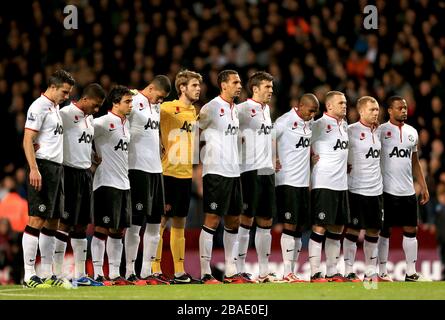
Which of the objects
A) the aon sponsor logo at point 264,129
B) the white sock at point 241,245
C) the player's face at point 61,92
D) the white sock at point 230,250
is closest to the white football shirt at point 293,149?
the aon sponsor logo at point 264,129

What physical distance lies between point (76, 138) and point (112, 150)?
1.58ft

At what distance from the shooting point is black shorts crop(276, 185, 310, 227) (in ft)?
46.5

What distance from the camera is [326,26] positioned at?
22.0 meters

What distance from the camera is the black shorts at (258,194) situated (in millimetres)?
13961

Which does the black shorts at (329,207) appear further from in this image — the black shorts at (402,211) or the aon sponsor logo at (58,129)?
the aon sponsor logo at (58,129)

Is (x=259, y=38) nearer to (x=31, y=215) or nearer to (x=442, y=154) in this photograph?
(x=442, y=154)

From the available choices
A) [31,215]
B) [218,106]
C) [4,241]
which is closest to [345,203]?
[218,106]

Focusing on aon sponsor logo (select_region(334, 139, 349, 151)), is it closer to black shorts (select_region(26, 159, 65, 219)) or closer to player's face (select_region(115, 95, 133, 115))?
player's face (select_region(115, 95, 133, 115))

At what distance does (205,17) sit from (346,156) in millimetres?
7922

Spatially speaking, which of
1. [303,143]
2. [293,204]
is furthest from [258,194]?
[303,143]

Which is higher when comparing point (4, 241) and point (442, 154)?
point (442, 154)

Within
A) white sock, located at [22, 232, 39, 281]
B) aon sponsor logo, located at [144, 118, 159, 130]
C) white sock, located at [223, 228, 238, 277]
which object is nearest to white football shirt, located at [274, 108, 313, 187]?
white sock, located at [223, 228, 238, 277]

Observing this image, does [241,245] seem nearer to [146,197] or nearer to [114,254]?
[146,197]

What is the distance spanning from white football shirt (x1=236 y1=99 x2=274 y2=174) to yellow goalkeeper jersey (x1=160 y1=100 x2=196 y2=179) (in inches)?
25.3
